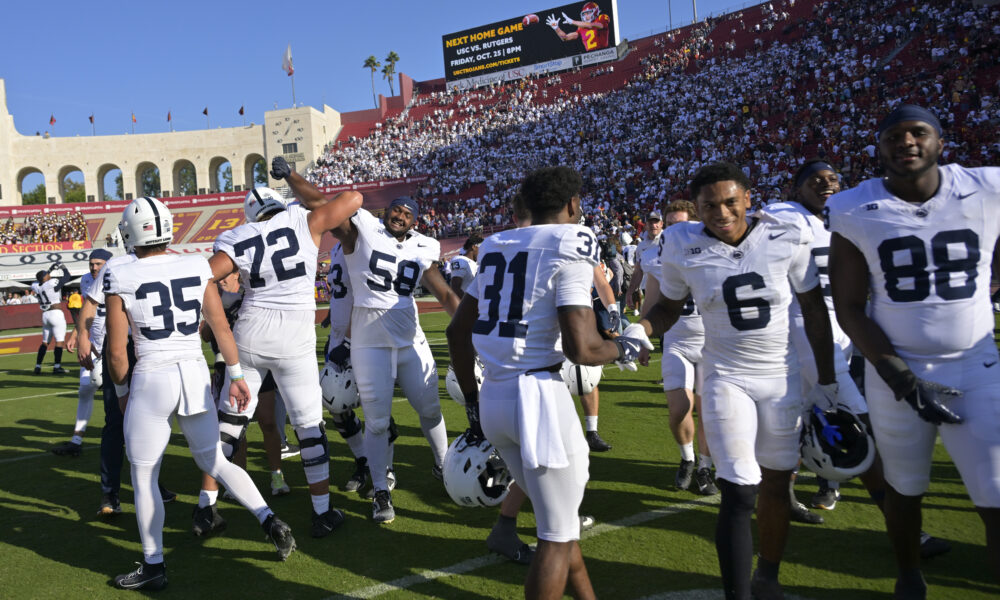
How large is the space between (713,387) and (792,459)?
48cm

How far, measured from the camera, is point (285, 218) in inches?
174

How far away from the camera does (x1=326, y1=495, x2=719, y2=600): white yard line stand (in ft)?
11.5

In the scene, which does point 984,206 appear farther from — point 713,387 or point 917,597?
point 917,597

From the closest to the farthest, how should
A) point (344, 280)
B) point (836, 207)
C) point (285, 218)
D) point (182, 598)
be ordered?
point (836, 207), point (182, 598), point (285, 218), point (344, 280)

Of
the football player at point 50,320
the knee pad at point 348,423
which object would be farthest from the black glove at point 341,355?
the football player at point 50,320

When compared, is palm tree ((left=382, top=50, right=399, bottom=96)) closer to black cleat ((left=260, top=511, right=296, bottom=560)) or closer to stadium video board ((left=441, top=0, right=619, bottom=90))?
stadium video board ((left=441, top=0, right=619, bottom=90))

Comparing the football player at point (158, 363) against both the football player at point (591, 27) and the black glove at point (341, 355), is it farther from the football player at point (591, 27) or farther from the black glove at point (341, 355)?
the football player at point (591, 27)

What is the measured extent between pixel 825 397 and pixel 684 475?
190 centimetres

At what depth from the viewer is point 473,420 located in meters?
3.48

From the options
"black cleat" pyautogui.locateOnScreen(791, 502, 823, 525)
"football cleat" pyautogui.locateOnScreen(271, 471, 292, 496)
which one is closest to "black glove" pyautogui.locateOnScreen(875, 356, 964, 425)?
"black cleat" pyautogui.locateOnScreen(791, 502, 823, 525)

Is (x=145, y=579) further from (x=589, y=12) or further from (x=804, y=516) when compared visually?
(x=589, y=12)

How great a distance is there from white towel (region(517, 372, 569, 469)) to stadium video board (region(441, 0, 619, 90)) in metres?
46.6

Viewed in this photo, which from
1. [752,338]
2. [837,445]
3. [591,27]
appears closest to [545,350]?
[752,338]

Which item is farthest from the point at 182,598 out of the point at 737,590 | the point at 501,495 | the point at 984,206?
the point at 984,206
